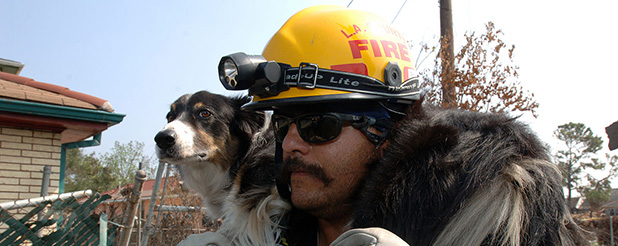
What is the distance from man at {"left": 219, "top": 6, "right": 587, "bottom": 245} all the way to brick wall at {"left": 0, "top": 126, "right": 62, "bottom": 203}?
7069 millimetres

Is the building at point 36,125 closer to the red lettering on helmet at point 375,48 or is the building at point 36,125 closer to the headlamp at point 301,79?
the headlamp at point 301,79

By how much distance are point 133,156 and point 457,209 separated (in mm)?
41567

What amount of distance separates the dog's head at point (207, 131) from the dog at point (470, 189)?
2.86 m

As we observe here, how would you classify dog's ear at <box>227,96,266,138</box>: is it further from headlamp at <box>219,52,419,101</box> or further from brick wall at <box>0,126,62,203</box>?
brick wall at <box>0,126,62,203</box>

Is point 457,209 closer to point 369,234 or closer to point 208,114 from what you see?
point 369,234

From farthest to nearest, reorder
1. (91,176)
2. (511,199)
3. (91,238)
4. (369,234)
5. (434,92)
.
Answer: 1. (91,176)
2. (434,92)
3. (91,238)
4. (511,199)
5. (369,234)

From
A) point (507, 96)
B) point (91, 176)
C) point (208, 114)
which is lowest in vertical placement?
point (91, 176)

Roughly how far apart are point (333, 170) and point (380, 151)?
0.73 feet

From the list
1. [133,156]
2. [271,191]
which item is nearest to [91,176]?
[133,156]

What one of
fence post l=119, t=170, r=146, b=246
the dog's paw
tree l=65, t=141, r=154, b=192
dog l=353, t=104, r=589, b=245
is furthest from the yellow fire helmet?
tree l=65, t=141, r=154, b=192

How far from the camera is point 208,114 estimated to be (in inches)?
181

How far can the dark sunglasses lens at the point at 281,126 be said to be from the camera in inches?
89.7

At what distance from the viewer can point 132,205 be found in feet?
14.8

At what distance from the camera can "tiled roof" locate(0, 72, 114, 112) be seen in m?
7.64
